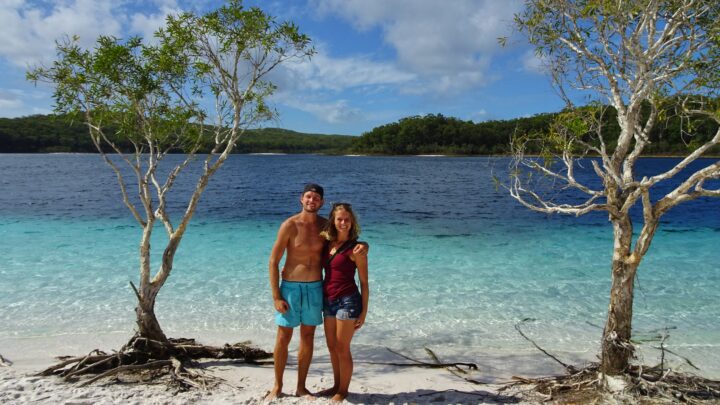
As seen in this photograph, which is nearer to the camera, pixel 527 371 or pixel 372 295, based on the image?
pixel 527 371

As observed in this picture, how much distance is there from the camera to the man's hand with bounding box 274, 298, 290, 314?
4.94 metres

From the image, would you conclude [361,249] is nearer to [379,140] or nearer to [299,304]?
[299,304]

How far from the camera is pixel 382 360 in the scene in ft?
23.3

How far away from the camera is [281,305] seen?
493 centimetres

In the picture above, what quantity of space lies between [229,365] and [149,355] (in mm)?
1029

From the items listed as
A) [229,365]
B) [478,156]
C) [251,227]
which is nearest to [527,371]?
[229,365]

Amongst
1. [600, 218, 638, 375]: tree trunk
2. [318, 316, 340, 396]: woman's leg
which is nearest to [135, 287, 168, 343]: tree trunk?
[318, 316, 340, 396]: woman's leg

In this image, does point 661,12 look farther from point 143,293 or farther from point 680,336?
point 143,293

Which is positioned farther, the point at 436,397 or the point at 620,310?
the point at 436,397

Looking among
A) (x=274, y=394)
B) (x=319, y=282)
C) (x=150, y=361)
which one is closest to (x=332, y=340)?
(x=319, y=282)

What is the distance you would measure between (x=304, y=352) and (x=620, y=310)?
354cm

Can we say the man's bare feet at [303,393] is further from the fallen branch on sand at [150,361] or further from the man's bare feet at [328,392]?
the fallen branch on sand at [150,361]

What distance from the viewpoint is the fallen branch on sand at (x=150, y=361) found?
5426mm

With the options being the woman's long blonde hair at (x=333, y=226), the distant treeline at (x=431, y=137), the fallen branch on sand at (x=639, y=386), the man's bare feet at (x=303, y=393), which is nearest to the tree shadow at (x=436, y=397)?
the fallen branch on sand at (x=639, y=386)
